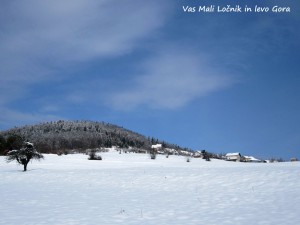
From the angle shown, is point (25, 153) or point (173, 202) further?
point (25, 153)

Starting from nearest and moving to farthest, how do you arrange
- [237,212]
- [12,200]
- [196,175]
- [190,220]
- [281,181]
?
[190,220]
[237,212]
[12,200]
[281,181]
[196,175]

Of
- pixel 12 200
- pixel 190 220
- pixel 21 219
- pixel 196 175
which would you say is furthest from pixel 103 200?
pixel 196 175

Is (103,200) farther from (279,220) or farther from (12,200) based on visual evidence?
(279,220)

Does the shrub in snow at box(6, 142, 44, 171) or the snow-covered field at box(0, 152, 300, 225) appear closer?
the snow-covered field at box(0, 152, 300, 225)

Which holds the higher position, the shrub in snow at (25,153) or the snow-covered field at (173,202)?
the shrub in snow at (25,153)

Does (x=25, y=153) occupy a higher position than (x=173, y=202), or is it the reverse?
(x=25, y=153)

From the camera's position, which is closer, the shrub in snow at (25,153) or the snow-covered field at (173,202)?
the snow-covered field at (173,202)

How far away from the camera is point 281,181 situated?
21.6m

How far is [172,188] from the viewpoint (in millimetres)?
24391

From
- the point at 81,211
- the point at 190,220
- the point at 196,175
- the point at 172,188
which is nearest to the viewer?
the point at 190,220

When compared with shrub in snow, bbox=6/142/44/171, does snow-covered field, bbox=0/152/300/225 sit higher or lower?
lower

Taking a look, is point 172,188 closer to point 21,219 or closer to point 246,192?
point 246,192

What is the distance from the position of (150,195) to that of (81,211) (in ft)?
22.6

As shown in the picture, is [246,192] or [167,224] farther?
[246,192]
